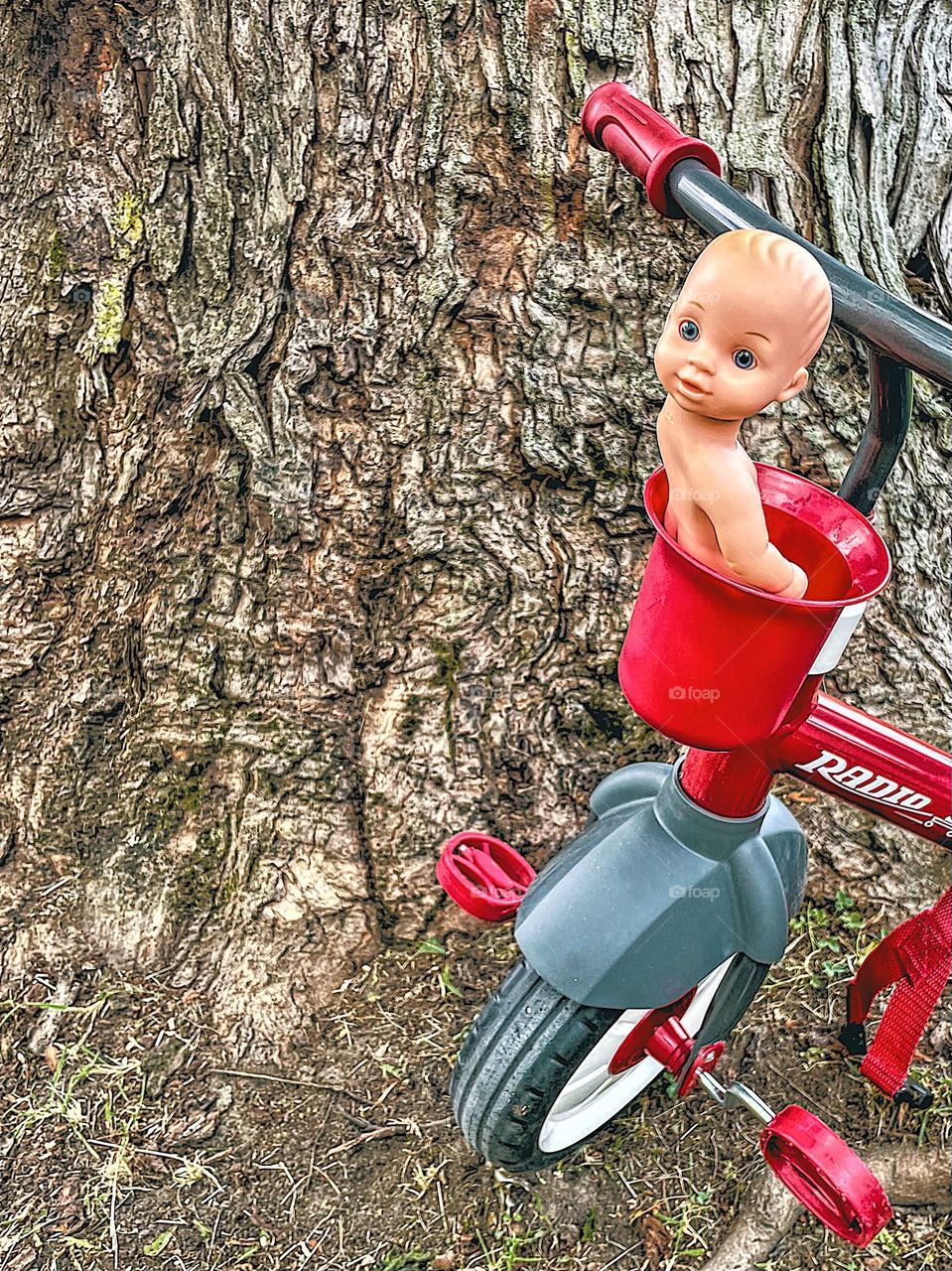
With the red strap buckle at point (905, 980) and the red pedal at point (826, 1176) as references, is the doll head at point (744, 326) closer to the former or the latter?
the red strap buckle at point (905, 980)

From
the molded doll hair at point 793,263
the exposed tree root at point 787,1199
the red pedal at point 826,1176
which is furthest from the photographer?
the exposed tree root at point 787,1199

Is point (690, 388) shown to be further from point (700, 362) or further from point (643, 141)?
point (643, 141)

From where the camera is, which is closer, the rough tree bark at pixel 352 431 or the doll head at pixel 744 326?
the doll head at pixel 744 326

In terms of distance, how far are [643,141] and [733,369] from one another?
449 millimetres

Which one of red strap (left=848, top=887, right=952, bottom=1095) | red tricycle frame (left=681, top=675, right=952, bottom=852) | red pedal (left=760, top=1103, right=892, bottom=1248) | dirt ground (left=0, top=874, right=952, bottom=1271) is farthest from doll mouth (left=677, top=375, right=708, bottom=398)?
dirt ground (left=0, top=874, right=952, bottom=1271)

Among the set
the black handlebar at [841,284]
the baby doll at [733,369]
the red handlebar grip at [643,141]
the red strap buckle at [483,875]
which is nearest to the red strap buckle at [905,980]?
the red strap buckle at [483,875]

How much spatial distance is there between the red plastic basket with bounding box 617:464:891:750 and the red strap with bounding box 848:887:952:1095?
59cm

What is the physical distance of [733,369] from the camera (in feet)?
2.88

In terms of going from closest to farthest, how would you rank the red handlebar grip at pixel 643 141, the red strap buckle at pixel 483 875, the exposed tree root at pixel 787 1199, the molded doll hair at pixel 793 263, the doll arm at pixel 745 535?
the molded doll hair at pixel 793 263 → the doll arm at pixel 745 535 → the red handlebar grip at pixel 643 141 → the red strap buckle at pixel 483 875 → the exposed tree root at pixel 787 1199

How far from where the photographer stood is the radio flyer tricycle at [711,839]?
105cm

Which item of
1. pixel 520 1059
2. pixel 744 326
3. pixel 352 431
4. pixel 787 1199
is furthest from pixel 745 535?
pixel 787 1199

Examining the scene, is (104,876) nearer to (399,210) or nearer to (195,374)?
(195,374)

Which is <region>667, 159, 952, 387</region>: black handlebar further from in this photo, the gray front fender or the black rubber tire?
the black rubber tire

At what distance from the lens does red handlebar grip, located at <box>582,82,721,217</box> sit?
3.74 ft
